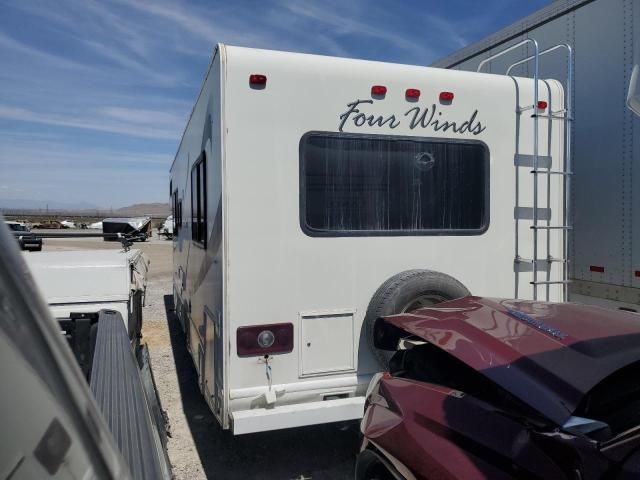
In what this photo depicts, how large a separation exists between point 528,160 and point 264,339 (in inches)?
91.6

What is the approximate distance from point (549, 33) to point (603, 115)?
958mm

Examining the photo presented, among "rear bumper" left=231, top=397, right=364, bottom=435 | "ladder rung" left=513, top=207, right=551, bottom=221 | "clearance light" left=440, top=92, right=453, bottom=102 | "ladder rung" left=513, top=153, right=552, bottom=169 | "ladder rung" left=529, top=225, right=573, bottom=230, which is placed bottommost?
"rear bumper" left=231, top=397, right=364, bottom=435

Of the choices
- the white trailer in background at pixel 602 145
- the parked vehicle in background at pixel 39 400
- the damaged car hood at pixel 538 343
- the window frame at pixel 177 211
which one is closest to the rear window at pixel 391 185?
the damaged car hood at pixel 538 343

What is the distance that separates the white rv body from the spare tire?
0.29 feet

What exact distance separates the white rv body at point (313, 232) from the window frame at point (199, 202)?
284 millimetres

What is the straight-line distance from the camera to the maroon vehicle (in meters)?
1.72

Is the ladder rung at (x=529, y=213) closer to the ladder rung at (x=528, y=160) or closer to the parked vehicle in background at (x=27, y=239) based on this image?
the ladder rung at (x=528, y=160)

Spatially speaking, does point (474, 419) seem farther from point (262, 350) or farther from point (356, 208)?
point (356, 208)

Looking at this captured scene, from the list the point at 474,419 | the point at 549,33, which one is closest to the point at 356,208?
the point at 474,419

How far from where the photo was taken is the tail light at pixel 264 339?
3189 mm

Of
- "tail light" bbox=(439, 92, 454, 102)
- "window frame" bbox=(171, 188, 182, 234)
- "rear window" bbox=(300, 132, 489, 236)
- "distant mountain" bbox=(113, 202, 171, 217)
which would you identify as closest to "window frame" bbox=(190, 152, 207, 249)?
"rear window" bbox=(300, 132, 489, 236)

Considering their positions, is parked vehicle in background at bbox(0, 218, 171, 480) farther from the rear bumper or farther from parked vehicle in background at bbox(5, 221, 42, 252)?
the rear bumper

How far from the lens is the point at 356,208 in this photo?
3.48 m

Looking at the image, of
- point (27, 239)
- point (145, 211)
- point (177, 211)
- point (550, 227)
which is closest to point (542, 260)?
point (550, 227)
